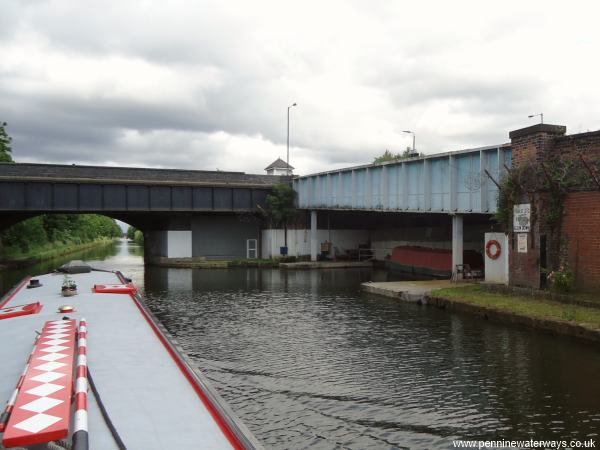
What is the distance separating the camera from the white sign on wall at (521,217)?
69.7 feet

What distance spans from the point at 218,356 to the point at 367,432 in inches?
242

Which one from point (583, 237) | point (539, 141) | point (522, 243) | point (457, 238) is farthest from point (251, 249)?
point (583, 237)

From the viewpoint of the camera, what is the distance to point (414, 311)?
21547 millimetres

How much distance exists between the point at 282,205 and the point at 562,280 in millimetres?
31015

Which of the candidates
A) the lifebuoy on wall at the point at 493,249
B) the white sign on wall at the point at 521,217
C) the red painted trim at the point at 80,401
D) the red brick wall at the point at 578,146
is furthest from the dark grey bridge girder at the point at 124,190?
the red painted trim at the point at 80,401

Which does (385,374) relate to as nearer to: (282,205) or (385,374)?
(385,374)

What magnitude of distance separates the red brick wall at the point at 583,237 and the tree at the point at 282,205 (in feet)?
98.2

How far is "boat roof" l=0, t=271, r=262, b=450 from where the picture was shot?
6082 mm

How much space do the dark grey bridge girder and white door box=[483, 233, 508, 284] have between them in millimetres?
27583

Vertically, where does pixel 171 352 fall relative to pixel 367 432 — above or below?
above

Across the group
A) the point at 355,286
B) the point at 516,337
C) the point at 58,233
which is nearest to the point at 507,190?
the point at 516,337

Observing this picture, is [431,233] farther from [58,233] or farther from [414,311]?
[58,233]

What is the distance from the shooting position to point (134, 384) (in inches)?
313

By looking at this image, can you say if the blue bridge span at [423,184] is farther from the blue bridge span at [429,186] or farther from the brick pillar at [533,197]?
the brick pillar at [533,197]
